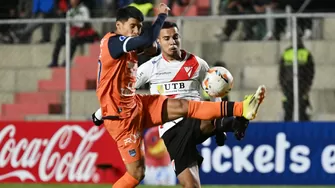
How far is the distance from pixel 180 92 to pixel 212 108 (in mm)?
1159

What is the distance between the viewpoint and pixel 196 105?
10320 mm

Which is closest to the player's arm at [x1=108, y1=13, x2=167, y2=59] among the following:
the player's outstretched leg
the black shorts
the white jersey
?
the player's outstretched leg

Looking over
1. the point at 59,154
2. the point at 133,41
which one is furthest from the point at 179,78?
the point at 59,154

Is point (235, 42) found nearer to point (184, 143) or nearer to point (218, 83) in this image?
point (184, 143)

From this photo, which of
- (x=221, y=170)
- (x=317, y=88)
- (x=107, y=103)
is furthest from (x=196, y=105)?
(x=317, y=88)

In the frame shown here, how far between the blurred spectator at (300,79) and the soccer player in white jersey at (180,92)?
194 inches

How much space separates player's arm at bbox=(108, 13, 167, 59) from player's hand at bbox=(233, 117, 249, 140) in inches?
50.4

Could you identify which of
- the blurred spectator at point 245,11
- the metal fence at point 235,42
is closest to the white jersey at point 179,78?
the metal fence at point 235,42

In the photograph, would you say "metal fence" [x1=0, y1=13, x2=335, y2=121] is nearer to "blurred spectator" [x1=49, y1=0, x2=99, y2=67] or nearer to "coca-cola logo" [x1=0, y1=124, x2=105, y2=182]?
"blurred spectator" [x1=49, y1=0, x2=99, y2=67]

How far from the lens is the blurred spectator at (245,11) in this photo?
56.6 ft

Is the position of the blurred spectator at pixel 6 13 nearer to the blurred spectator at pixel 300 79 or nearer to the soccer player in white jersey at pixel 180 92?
the blurred spectator at pixel 300 79

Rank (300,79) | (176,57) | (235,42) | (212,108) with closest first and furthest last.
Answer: (212,108) → (176,57) → (300,79) → (235,42)

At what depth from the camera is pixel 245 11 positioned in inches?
722

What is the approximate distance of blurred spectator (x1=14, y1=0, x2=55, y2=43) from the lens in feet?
58.0
